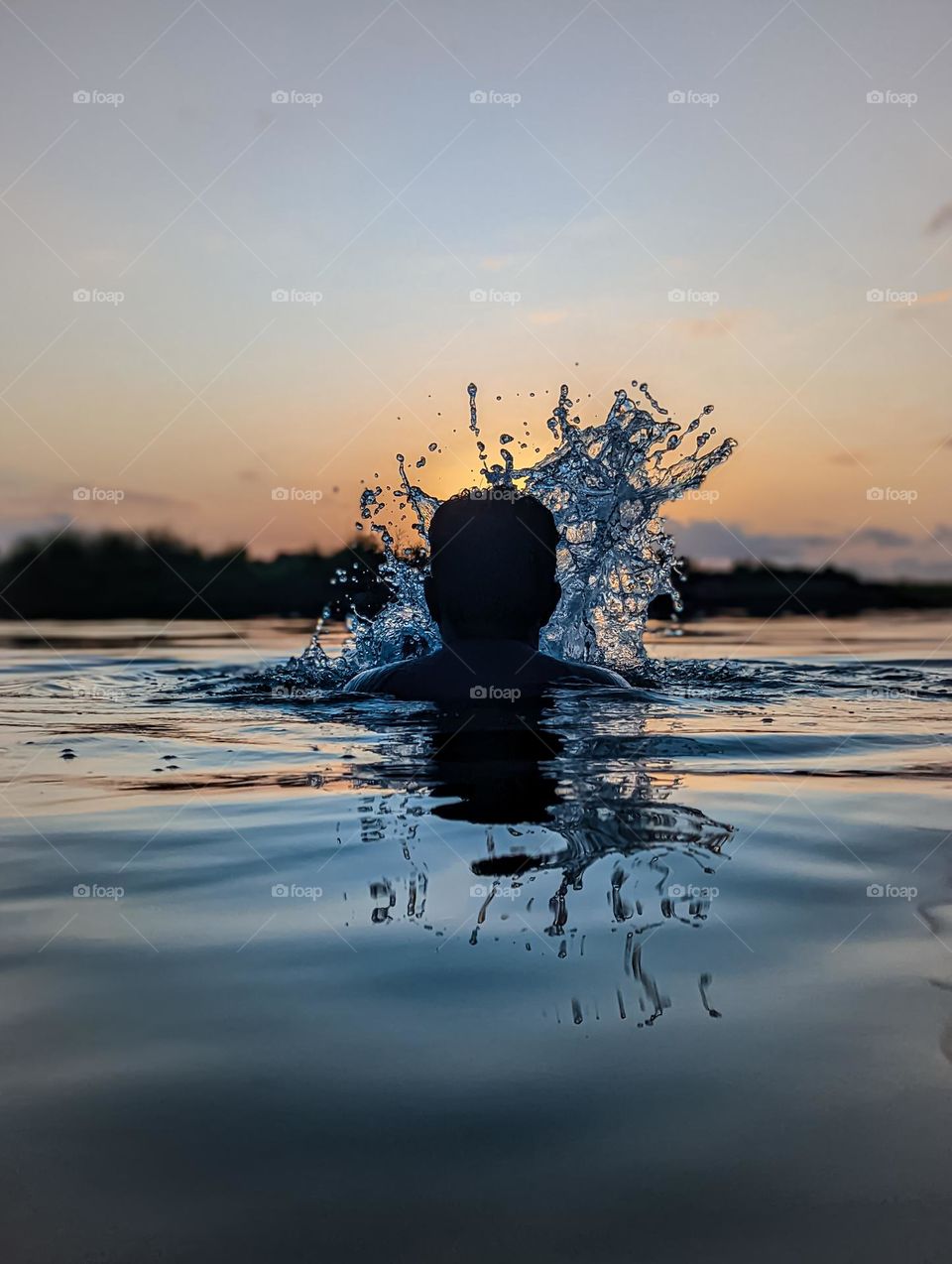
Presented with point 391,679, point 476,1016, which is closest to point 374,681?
point 391,679

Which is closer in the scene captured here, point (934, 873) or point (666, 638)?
point (934, 873)

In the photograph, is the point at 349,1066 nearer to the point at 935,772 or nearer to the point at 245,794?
the point at 245,794

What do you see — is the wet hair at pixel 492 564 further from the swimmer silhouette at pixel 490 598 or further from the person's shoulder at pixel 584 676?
the person's shoulder at pixel 584 676

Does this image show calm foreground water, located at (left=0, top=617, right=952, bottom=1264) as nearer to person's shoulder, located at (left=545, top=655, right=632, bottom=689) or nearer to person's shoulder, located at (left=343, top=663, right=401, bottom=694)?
person's shoulder, located at (left=545, top=655, right=632, bottom=689)

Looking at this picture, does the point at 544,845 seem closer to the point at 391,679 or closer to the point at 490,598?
the point at 490,598

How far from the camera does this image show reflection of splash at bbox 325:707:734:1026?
3.21 m

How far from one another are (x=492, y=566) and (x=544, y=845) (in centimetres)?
410

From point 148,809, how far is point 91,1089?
120 inches

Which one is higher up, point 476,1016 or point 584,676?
point 584,676

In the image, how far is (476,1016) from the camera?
2.56 meters

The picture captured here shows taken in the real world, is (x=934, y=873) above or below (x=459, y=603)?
below

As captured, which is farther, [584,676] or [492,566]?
[584,676]

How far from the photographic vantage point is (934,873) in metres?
4.09

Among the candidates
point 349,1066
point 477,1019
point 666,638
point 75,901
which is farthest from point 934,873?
point 666,638
